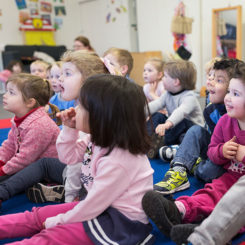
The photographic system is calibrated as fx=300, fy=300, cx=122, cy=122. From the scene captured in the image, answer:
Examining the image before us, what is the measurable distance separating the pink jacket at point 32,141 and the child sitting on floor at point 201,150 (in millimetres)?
547

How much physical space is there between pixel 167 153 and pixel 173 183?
0.41 m

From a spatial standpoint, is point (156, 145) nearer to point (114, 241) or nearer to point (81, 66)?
point (81, 66)

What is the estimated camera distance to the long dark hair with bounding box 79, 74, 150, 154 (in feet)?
2.76

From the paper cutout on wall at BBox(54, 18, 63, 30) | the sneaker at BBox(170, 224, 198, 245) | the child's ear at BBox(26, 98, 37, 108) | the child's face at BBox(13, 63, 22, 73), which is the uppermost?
the paper cutout on wall at BBox(54, 18, 63, 30)

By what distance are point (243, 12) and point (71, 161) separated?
3642 millimetres

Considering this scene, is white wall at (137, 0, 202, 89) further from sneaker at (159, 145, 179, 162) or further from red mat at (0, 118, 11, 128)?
sneaker at (159, 145, 179, 162)

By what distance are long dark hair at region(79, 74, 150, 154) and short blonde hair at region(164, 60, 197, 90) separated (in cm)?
108

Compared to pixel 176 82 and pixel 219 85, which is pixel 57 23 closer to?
pixel 176 82

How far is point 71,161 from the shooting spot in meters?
1.09

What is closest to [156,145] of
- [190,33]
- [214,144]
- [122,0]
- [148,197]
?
[214,144]

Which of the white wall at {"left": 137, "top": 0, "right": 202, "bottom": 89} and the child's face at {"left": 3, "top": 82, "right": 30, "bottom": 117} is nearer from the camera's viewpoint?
the child's face at {"left": 3, "top": 82, "right": 30, "bottom": 117}

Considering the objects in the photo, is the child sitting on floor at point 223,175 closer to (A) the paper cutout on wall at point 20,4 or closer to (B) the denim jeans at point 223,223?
(B) the denim jeans at point 223,223

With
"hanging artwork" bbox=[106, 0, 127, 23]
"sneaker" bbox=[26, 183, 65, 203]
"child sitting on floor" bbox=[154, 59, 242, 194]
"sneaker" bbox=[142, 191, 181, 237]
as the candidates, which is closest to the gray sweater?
"child sitting on floor" bbox=[154, 59, 242, 194]

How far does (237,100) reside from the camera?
3.43 ft
